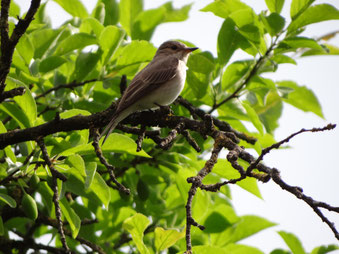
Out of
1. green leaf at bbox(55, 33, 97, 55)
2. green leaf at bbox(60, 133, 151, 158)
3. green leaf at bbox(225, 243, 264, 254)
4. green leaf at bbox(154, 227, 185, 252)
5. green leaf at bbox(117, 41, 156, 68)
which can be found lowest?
green leaf at bbox(225, 243, 264, 254)

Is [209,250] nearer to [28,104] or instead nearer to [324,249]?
[324,249]

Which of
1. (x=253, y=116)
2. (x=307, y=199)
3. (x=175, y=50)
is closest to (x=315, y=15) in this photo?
(x=253, y=116)

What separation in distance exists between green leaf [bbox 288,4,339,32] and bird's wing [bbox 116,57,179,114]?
55.7 inches

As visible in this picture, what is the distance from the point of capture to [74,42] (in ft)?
13.7

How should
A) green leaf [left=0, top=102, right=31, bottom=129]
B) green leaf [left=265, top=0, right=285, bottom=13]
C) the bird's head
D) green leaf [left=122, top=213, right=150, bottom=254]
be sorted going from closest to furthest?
1. green leaf [left=122, top=213, right=150, bottom=254]
2. green leaf [left=0, top=102, right=31, bottom=129]
3. green leaf [left=265, top=0, right=285, bottom=13]
4. the bird's head

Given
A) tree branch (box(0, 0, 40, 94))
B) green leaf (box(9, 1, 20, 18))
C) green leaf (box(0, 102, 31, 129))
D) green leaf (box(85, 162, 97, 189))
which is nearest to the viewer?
tree branch (box(0, 0, 40, 94))

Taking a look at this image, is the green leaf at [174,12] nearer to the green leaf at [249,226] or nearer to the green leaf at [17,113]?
the green leaf at [17,113]

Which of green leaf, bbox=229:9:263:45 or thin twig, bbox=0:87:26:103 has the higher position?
green leaf, bbox=229:9:263:45

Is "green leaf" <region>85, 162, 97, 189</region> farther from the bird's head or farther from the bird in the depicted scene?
the bird's head

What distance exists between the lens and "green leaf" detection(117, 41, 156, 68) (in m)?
4.22

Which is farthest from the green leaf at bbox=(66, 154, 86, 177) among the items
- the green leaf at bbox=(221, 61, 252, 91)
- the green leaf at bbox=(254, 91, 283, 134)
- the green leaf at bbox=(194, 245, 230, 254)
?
the green leaf at bbox=(254, 91, 283, 134)

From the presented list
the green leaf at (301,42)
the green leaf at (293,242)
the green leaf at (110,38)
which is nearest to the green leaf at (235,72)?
the green leaf at (301,42)

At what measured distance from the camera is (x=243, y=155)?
2.82m

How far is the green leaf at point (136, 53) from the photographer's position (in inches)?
166
